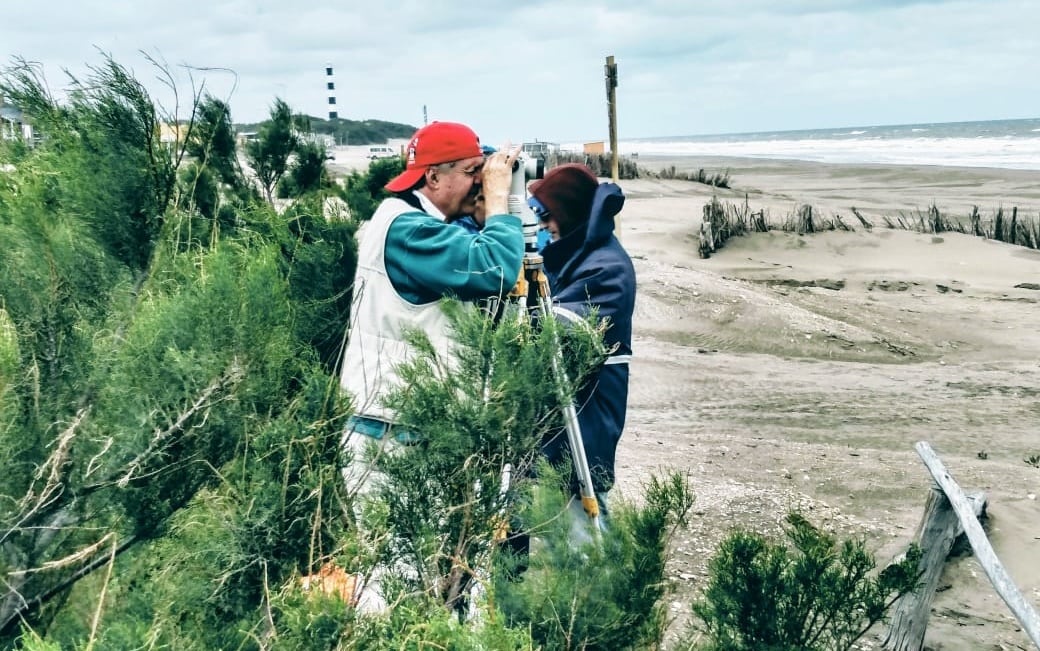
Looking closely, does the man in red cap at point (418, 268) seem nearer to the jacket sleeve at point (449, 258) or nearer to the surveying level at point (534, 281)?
the jacket sleeve at point (449, 258)

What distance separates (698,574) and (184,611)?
3.45 meters

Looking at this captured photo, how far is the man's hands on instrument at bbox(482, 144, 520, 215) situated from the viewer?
2410mm

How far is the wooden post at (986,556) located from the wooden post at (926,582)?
0.11 m

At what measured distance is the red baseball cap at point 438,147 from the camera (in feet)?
8.14

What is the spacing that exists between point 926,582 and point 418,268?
3.16 metres

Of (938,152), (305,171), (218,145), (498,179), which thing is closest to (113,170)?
(498,179)

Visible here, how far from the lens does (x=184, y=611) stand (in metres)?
1.65

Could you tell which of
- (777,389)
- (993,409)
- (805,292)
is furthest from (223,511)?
(805,292)

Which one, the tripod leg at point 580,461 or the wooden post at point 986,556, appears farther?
the wooden post at point 986,556

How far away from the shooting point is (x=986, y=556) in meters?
3.38

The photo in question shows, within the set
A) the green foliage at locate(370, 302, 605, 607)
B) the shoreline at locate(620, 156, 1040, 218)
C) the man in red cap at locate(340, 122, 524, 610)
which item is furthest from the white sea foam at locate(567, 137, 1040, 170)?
the green foliage at locate(370, 302, 605, 607)

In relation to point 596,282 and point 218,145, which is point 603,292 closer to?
point 596,282

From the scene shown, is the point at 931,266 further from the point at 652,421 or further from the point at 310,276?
the point at 310,276

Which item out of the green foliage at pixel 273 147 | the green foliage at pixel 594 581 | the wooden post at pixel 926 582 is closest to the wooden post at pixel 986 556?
the wooden post at pixel 926 582
